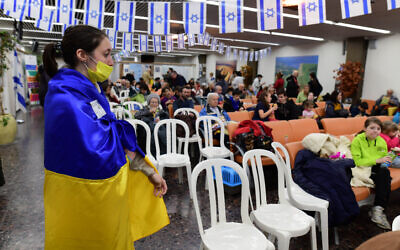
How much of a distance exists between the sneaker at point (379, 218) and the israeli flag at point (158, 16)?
4.89 m

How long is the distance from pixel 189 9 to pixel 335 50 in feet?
31.2

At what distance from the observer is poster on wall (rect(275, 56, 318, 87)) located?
13.4 metres

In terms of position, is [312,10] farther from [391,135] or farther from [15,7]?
[15,7]

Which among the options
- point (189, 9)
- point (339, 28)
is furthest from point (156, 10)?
point (339, 28)

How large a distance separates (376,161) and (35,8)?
268 inches

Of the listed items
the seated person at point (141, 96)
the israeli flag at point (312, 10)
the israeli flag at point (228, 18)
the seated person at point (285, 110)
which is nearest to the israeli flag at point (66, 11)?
the seated person at point (141, 96)

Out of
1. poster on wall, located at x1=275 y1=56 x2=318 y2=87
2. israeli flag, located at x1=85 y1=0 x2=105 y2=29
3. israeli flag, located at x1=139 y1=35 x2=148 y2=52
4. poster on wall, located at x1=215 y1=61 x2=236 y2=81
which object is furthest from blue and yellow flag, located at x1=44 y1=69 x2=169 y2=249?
poster on wall, located at x1=215 y1=61 x2=236 y2=81

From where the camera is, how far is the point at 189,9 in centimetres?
519

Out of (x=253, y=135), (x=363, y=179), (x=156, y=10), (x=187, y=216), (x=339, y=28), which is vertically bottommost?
(x=187, y=216)

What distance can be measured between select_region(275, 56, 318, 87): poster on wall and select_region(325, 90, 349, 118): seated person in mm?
8104

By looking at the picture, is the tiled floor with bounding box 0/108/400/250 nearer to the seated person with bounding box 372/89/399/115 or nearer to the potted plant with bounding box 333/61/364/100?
the seated person with bounding box 372/89/399/115

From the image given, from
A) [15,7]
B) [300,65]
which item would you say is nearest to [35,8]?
[15,7]

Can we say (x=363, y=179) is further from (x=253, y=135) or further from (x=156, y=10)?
(x=156, y=10)

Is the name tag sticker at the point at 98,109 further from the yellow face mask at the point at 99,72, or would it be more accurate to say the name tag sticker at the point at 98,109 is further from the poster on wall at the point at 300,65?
the poster on wall at the point at 300,65
